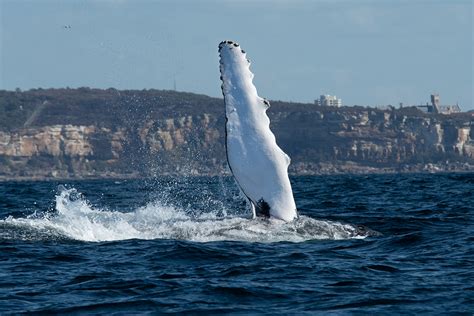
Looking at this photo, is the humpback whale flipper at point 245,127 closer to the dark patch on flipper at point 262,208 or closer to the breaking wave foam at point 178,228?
the dark patch on flipper at point 262,208

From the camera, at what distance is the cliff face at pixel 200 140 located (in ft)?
436

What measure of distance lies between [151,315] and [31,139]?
128 meters

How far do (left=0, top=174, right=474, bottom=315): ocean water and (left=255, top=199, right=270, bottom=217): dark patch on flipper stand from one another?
0.98ft

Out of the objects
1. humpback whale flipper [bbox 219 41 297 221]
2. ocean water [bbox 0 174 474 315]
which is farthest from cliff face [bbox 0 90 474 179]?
humpback whale flipper [bbox 219 41 297 221]

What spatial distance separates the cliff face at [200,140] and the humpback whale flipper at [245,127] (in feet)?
360

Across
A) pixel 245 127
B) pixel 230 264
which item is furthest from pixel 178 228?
pixel 245 127

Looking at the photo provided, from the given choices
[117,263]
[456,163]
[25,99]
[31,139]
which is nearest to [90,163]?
[31,139]

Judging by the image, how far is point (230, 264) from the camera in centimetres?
1227

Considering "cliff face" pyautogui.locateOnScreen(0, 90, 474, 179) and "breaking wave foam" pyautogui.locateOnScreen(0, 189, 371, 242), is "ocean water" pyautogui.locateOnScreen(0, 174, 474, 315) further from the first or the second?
"cliff face" pyautogui.locateOnScreen(0, 90, 474, 179)

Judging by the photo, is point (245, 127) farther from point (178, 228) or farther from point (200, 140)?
point (200, 140)

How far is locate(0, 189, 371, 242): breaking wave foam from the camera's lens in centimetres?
1368

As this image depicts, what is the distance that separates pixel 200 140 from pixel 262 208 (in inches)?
5002

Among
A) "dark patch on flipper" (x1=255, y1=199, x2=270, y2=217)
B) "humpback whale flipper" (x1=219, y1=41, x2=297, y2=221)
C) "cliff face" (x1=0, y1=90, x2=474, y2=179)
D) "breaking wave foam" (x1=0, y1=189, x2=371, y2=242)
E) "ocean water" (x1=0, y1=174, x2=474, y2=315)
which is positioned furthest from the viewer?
"cliff face" (x1=0, y1=90, x2=474, y2=179)

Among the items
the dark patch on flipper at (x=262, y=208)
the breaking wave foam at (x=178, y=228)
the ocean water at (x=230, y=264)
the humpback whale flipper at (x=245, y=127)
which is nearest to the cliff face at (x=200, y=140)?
the breaking wave foam at (x=178, y=228)
